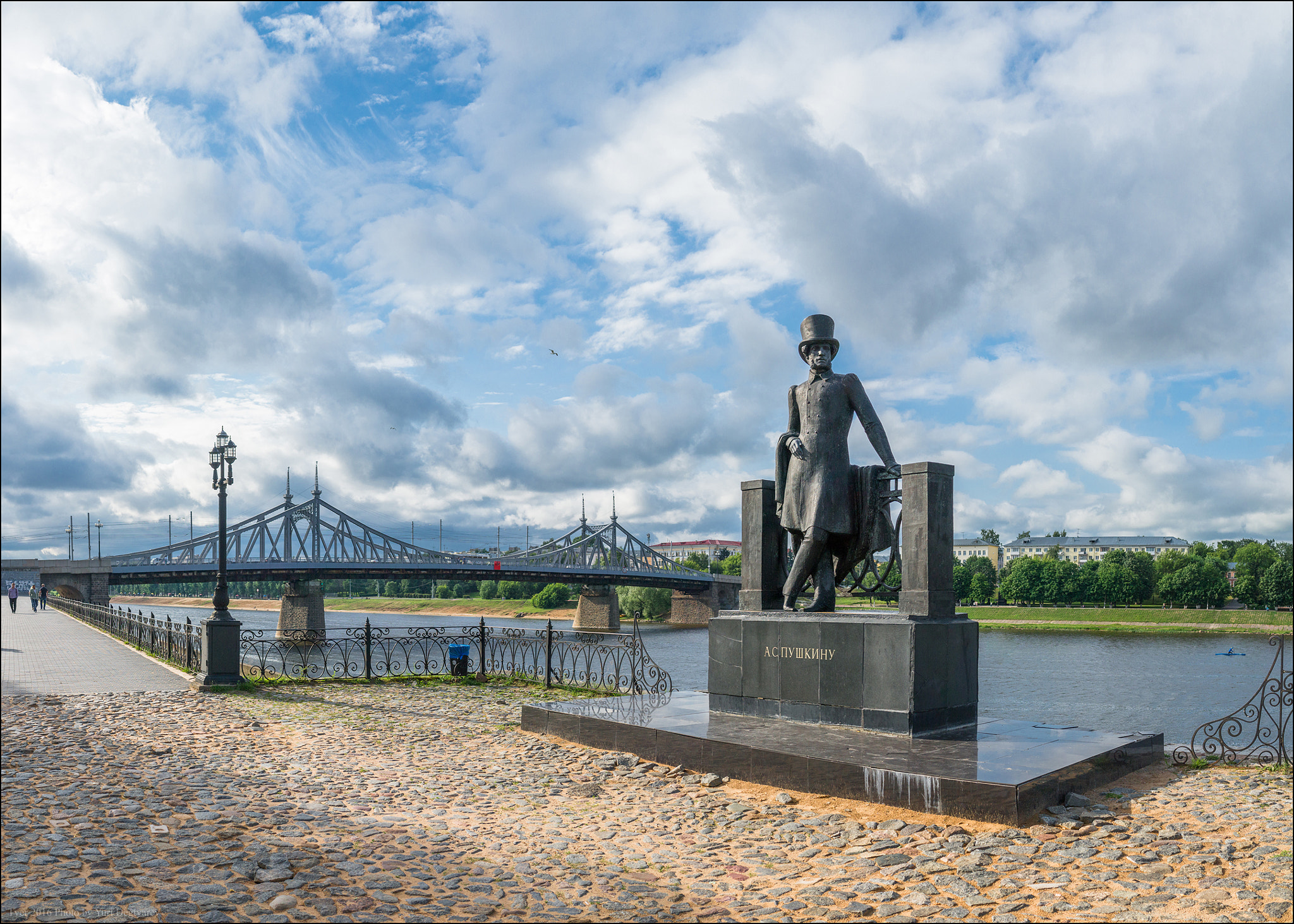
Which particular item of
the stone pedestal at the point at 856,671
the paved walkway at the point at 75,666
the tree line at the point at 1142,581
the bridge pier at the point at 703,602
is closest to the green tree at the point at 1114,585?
the tree line at the point at 1142,581

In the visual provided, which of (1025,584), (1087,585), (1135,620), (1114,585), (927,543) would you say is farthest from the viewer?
(1025,584)

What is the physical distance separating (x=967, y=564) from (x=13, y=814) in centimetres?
8194

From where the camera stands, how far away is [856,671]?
23.4 ft

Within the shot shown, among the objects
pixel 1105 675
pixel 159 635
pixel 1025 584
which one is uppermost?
pixel 159 635

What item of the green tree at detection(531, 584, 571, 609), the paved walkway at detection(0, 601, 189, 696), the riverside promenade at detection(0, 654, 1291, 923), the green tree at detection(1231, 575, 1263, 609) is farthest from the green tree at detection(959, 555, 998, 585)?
the riverside promenade at detection(0, 654, 1291, 923)

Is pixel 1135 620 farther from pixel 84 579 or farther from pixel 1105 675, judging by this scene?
pixel 84 579

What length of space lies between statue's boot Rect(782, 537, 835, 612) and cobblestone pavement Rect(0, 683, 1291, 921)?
2.03 meters

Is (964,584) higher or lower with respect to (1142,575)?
lower

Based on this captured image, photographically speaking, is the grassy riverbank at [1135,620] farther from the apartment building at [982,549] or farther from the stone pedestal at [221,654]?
the apartment building at [982,549]

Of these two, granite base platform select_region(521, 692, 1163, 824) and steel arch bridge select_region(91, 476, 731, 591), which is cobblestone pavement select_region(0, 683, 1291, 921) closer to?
granite base platform select_region(521, 692, 1163, 824)

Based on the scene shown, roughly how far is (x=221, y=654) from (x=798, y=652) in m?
8.58

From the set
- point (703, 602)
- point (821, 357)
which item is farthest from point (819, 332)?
point (703, 602)

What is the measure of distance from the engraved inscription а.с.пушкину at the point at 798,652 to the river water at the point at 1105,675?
2128mm

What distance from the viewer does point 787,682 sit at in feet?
25.1
